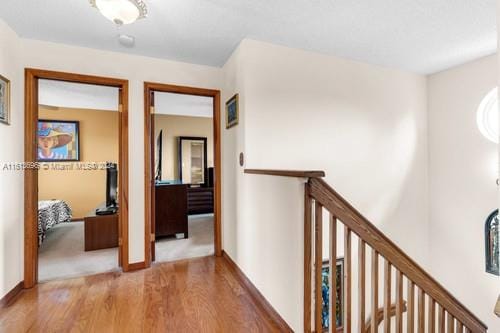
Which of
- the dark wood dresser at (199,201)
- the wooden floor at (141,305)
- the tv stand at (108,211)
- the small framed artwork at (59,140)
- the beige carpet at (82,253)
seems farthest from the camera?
the dark wood dresser at (199,201)

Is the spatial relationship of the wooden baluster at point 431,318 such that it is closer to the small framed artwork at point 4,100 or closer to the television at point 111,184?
the small framed artwork at point 4,100

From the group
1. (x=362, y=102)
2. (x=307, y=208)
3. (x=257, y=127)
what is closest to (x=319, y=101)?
(x=362, y=102)

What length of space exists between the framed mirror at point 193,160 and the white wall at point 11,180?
13.3 ft

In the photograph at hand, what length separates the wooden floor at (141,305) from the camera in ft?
5.72

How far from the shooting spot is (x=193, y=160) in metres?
6.41

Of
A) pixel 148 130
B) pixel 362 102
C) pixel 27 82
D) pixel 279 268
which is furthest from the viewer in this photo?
pixel 362 102

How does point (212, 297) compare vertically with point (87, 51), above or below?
below

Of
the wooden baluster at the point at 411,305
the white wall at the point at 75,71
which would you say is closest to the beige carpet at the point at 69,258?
the white wall at the point at 75,71

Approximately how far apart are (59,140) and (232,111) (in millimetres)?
4203

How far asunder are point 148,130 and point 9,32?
133 cm

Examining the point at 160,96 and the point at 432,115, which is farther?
the point at 160,96

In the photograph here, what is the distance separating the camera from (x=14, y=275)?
7.06 feet

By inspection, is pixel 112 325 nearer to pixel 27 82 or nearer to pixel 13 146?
pixel 13 146

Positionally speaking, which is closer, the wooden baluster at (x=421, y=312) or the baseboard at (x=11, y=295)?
the wooden baluster at (x=421, y=312)
